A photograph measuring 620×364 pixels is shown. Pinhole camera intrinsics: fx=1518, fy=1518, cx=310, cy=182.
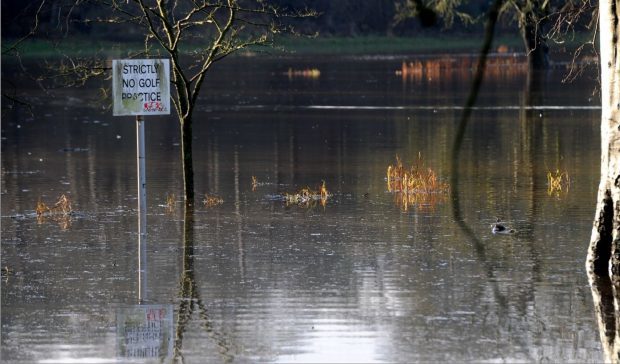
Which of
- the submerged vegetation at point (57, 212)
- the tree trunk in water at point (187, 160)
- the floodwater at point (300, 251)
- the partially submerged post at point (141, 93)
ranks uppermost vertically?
the partially submerged post at point (141, 93)

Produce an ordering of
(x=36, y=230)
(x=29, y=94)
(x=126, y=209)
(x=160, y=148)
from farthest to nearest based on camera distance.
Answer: (x=29, y=94)
(x=160, y=148)
(x=126, y=209)
(x=36, y=230)

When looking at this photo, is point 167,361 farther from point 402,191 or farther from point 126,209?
point 402,191

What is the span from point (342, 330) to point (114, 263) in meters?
4.06

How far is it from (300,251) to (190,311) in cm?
362

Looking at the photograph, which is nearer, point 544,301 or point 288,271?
point 544,301

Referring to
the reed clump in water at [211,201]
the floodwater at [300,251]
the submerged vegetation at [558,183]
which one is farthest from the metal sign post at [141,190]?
the submerged vegetation at [558,183]

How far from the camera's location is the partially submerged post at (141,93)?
639 inches

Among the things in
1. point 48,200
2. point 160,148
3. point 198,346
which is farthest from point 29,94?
point 198,346

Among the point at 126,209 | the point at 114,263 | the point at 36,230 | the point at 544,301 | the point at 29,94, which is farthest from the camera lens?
the point at 29,94

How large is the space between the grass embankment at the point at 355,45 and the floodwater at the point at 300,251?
5131 centimetres

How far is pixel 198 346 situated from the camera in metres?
10.9

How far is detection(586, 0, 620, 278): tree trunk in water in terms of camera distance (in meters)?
13.6

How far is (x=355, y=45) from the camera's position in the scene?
103188 millimetres

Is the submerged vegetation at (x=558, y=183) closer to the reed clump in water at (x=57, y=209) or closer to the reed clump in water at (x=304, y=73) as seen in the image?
the reed clump in water at (x=57, y=209)
